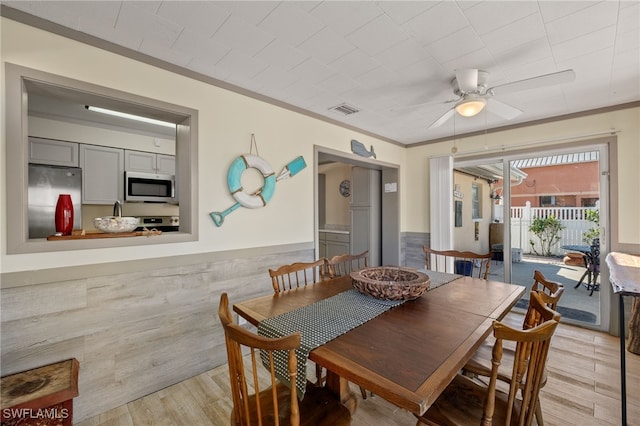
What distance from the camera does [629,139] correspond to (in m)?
2.83

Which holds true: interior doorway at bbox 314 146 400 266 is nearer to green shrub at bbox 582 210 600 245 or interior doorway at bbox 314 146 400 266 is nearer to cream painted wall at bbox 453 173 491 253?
cream painted wall at bbox 453 173 491 253

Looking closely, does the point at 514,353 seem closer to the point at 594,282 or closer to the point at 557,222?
the point at 594,282

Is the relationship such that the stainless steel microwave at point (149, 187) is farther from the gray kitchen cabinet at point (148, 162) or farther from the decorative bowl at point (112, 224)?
the decorative bowl at point (112, 224)

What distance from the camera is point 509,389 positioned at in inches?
40.0

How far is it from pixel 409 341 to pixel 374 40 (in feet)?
6.03

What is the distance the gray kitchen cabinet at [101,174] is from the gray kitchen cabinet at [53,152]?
0.08 meters

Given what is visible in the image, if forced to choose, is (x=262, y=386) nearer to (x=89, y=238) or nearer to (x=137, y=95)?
(x=89, y=238)

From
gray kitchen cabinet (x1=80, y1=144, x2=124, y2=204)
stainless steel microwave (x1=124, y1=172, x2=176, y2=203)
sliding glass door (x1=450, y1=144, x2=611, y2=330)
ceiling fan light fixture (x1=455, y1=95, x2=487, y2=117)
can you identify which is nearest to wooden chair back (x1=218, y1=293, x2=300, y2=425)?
ceiling fan light fixture (x1=455, y1=95, x2=487, y2=117)

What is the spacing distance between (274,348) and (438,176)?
396 cm

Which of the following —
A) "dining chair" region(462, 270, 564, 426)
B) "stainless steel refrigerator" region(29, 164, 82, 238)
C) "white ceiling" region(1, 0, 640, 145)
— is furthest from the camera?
"stainless steel refrigerator" region(29, 164, 82, 238)

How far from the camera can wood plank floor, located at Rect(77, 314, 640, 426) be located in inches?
69.6

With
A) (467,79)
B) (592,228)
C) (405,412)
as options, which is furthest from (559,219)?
(405,412)

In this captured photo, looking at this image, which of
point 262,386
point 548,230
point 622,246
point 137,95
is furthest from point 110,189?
point 622,246

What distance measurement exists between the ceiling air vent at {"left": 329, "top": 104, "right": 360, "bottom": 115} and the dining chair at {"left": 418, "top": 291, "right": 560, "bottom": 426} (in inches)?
94.5
